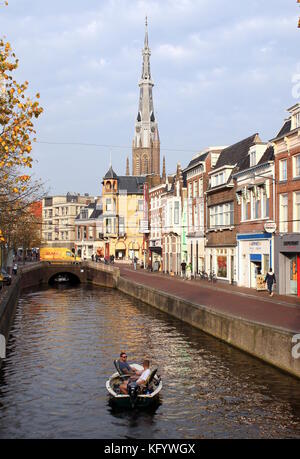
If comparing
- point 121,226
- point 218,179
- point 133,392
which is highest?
point 218,179

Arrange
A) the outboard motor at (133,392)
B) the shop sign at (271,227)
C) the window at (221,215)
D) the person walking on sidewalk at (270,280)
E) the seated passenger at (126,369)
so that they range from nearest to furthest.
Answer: the outboard motor at (133,392), the seated passenger at (126,369), the person walking on sidewalk at (270,280), the shop sign at (271,227), the window at (221,215)

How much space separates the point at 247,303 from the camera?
114 feet

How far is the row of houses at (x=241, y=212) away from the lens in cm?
3888

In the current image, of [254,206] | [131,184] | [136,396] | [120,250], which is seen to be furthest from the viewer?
[131,184]

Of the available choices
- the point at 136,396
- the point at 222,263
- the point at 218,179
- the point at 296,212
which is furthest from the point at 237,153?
the point at 136,396

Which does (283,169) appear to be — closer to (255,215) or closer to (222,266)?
(255,215)

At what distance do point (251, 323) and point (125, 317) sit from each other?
18381 mm

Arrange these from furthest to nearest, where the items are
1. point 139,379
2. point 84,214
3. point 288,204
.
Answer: point 84,214
point 288,204
point 139,379

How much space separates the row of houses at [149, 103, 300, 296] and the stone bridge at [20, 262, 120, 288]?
10062 mm

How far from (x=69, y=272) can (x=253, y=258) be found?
50.5 m

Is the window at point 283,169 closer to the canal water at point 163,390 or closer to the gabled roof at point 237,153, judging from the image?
the gabled roof at point 237,153

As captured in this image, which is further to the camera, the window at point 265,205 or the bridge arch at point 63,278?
the bridge arch at point 63,278

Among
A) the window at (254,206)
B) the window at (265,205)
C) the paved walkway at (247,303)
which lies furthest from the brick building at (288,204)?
the window at (254,206)

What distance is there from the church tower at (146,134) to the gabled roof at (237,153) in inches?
5003
